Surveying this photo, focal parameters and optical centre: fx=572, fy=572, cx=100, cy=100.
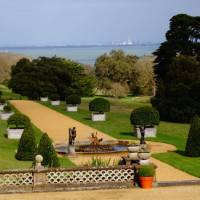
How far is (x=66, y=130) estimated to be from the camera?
3872 cm

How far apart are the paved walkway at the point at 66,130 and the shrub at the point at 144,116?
1908mm

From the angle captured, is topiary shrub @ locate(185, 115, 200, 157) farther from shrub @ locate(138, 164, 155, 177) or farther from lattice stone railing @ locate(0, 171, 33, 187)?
lattice stone railing @ locate(0, 171, 33, 187)

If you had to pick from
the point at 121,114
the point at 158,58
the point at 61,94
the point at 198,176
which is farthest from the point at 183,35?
the point at 198,176

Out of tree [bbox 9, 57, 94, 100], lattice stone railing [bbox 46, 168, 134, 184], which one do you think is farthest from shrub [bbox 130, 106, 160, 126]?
tree [bbox 9, 57, 94, 100]

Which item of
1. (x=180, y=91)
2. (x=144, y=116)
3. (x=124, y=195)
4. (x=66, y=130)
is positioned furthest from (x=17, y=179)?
(x=180, y=91)

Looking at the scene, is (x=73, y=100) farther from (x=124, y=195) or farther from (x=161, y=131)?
(x=124, y=195)

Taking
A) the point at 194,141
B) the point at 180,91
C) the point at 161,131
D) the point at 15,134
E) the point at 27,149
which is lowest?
the point at 161,131

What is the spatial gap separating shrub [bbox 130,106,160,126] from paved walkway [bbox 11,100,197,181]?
6.26 ft

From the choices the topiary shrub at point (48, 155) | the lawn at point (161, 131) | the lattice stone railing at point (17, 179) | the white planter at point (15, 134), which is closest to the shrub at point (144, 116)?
the lawn at point (161, 131)

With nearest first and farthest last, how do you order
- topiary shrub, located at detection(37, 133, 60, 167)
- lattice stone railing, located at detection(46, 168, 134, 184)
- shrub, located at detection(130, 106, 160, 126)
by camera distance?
lattice stone railing, located at detection(46, 168, 134, 184) → topiary shrub, located at detection(37, 133, 60, 167) → shrub, located at detection(130, 106, 160, 126)

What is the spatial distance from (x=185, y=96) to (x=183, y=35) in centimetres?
1646

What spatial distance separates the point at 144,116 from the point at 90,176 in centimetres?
1346

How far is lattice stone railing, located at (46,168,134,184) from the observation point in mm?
21375

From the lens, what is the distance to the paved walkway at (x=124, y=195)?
776 inches
